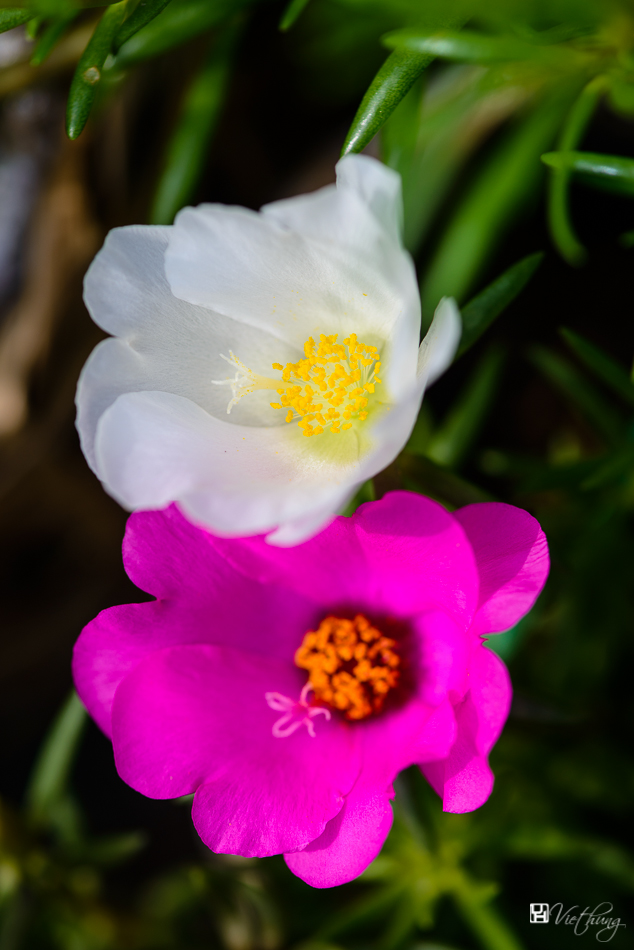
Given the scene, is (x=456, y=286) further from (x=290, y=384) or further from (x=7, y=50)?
(x=7, y=50)

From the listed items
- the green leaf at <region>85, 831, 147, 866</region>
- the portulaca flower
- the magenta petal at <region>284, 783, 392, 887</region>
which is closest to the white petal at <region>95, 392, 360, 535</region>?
the portulaca flower

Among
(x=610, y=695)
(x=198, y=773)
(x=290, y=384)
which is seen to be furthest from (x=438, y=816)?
(x=290, y=384)

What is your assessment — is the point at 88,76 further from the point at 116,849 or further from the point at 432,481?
the point at 116,849

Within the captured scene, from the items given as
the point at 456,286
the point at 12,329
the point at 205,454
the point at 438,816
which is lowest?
the point at 438,816

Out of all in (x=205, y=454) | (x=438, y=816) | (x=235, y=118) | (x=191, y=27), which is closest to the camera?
(x=205, y=454)

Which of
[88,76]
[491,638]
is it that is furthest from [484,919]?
[88,76]

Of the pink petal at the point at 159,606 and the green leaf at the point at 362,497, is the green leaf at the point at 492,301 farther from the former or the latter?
the pink petal at the point at 159,606
